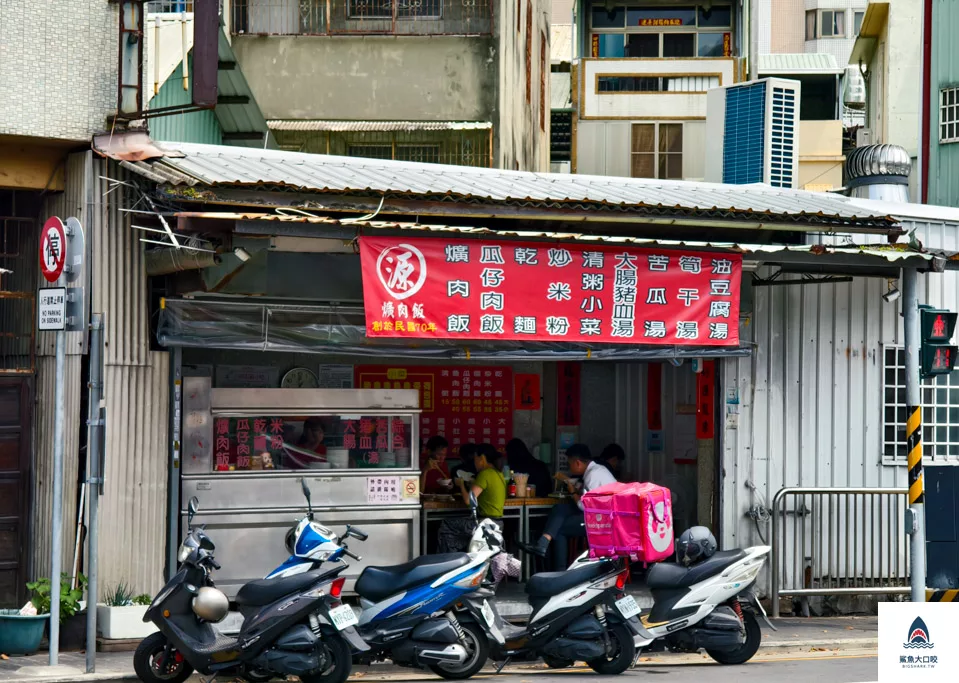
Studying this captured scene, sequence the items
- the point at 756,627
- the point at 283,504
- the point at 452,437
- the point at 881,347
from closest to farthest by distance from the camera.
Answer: the point at 756,627 < the point at 283,504 < the point at 881,347 < the point at 452,437

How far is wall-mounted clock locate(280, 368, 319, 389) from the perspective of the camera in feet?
46.9

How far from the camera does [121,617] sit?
37.0ft

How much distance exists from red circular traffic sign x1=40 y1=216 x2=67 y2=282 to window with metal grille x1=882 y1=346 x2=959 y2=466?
8.81m

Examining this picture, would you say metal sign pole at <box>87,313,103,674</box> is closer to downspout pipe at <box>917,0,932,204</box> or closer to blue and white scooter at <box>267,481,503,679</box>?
blue and white scooter at <box>267,481,503,679</box>

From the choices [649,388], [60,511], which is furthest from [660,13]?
[60,511]

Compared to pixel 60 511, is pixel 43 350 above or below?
above

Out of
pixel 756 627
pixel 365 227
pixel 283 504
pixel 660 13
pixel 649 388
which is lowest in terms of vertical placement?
pixel 756 627

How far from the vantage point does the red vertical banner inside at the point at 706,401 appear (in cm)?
1457

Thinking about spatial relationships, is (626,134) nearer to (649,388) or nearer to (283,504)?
(649,388)

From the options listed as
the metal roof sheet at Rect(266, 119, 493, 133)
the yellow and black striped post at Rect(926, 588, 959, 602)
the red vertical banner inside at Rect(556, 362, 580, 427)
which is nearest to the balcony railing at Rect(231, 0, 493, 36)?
the metal roof sheet at Rect(266, 119, 493, 133)

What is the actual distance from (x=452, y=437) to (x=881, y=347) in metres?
4.99

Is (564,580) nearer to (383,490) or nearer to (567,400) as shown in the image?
(383,490)

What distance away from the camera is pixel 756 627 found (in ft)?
37.5

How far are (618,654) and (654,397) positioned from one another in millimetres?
5941
